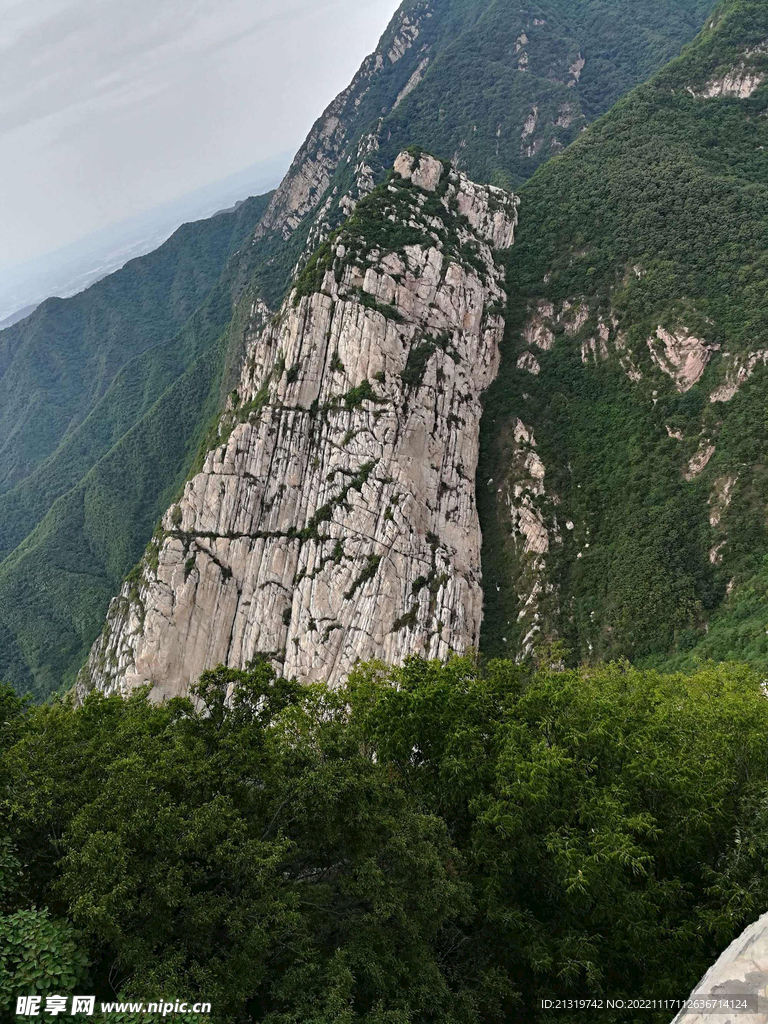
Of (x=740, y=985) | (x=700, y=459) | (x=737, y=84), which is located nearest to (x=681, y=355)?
(x=700, y=459)

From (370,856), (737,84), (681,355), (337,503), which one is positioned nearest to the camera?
(370,856)

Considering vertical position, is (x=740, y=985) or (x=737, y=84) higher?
(x=737, y=84)

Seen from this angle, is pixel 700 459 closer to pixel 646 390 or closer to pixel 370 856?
pixel 646 390

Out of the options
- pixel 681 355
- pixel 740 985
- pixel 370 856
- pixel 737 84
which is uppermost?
pixel 737 84

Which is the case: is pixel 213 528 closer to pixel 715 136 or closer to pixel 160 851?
pixel 160 851

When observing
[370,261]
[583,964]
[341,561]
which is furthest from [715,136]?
[583,964]

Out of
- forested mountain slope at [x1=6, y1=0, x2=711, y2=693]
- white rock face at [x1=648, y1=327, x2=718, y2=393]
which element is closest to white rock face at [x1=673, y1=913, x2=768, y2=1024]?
white rock face at [x1=648, y1=327, x2=718, y2=393]

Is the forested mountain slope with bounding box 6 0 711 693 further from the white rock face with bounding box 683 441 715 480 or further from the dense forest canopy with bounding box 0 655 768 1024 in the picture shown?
the dense forest canopy with bounding box 0 655 768 1024
